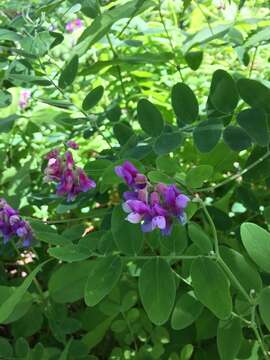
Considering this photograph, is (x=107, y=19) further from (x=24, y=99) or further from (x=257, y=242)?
(x=24, y=99)

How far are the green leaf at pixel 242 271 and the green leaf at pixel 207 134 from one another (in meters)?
0.20

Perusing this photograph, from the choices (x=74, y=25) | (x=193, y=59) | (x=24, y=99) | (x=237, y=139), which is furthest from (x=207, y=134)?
(x=74, y=25)

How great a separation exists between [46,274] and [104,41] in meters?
0.65

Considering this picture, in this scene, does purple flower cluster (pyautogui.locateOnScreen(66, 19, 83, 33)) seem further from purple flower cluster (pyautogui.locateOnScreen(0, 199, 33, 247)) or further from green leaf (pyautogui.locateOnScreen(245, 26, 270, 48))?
purple flower cluster (pyautogui.locateOnScreen(0, 199, 33, 247))

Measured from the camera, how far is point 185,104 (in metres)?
1.18

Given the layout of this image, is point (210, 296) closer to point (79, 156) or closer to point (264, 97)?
point (264, 97)

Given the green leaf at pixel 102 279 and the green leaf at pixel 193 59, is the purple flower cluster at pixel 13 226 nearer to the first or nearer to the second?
the green leaf at pixel 102 279

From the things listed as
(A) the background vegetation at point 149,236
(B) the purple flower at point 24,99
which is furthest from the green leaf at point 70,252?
(B) the purple flower at point 24,99

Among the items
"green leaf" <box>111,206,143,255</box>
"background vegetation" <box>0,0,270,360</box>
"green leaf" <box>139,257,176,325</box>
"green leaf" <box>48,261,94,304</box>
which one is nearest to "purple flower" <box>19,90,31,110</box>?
"background vegetation" <box>0,0,270,360</box>

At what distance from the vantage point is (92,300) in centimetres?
91

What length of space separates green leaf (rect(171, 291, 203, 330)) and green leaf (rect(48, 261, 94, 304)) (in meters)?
0.18

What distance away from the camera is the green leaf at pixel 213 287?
87cm

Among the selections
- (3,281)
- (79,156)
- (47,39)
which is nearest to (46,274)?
(3,281)

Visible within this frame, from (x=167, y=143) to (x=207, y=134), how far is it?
0.07m
